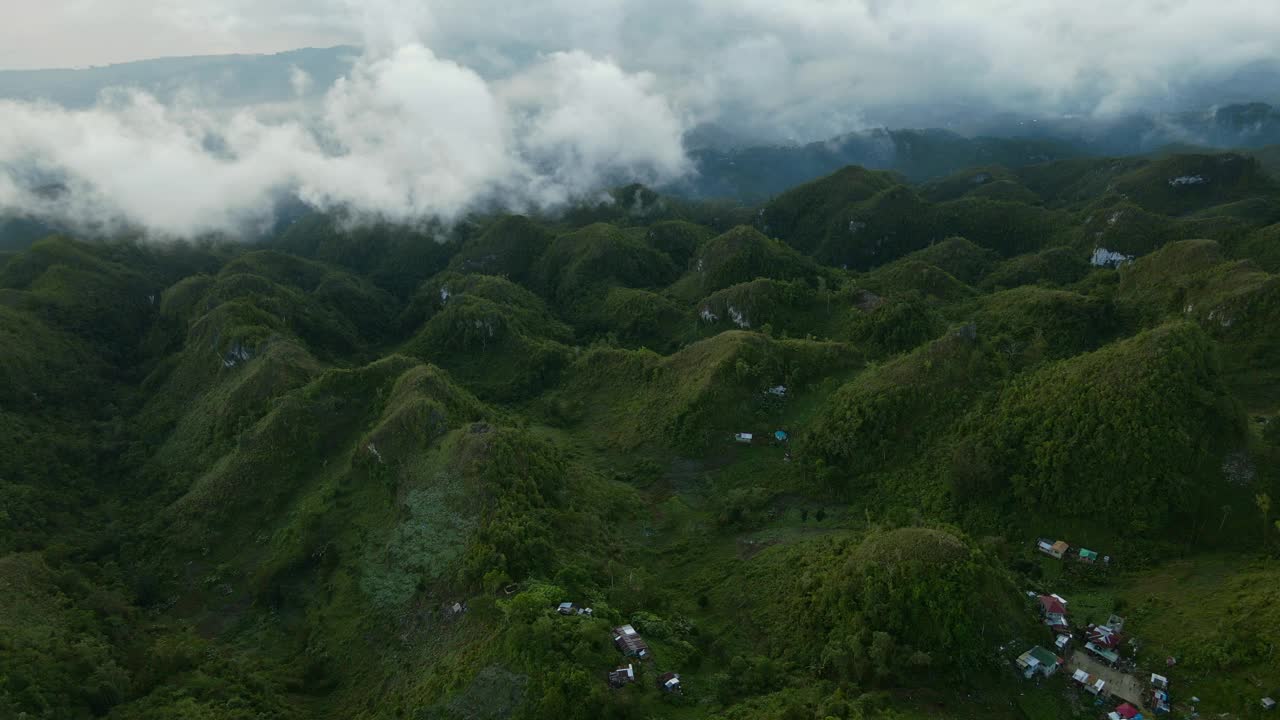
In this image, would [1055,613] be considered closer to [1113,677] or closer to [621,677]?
[1113,677]

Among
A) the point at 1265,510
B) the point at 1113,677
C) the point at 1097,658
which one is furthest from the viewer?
the point at 1265,510

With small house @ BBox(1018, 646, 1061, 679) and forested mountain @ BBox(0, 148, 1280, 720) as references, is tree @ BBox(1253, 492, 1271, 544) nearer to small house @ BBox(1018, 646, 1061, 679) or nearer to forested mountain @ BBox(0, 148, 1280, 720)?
forested mountain @ BBox(0, 148, 1280, 720)

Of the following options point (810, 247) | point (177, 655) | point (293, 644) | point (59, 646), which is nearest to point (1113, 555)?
point (293, 644)

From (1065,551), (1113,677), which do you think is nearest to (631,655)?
(1113,677)

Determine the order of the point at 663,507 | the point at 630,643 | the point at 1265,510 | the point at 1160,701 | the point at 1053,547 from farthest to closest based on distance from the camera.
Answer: the point at 663,507 < the point at 1053,547 < the point at 1265,510 < the point at 630,643 < the point at 1160,701

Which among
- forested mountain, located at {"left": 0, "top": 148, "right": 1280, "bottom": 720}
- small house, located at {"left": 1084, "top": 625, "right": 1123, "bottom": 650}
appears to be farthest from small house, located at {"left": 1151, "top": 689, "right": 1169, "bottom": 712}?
small house, located at {"left": 1084, "top": 625, "right": 1123, "bottom": 650}

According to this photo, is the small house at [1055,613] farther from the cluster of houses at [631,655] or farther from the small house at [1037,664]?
the cluster of houses at [631,655]
